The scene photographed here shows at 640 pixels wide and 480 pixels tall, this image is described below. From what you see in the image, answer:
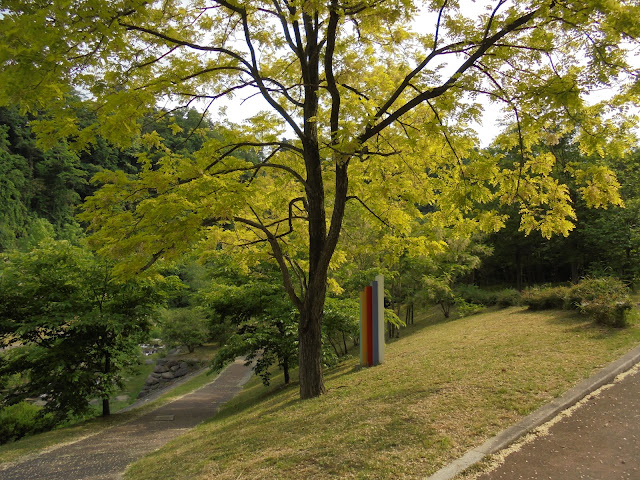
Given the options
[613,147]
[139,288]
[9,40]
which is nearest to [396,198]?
[613,147]

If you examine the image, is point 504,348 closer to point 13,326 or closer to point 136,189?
point 136,189

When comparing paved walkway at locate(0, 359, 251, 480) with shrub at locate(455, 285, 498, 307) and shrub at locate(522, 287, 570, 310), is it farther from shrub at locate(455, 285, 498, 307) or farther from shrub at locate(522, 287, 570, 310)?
shrub at locate(455, 285, 498, 307)

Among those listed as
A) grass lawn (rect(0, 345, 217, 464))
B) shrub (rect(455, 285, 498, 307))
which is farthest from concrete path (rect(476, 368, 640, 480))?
shrub (rect(455, 285, 498, 307))

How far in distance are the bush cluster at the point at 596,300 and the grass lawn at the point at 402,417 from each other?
0.37 m

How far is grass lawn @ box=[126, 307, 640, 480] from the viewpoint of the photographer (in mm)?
3906

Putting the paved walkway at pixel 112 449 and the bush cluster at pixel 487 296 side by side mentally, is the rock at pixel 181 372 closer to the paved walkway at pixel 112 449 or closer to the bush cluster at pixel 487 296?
the paved walkway at pixel 112 449

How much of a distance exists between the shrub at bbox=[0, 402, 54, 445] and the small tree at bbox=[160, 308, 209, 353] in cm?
1204

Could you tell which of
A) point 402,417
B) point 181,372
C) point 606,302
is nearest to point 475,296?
point 606,302

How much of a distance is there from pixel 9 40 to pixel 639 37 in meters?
6.39

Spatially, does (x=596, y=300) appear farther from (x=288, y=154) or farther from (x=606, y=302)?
(x=288, y=154)

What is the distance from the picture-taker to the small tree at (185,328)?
2398cm

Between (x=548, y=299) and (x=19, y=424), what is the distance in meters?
15.6

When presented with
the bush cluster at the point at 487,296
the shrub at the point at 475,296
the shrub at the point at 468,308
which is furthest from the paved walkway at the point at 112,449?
the shrub at the point at 475,296

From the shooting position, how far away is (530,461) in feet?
11.8
